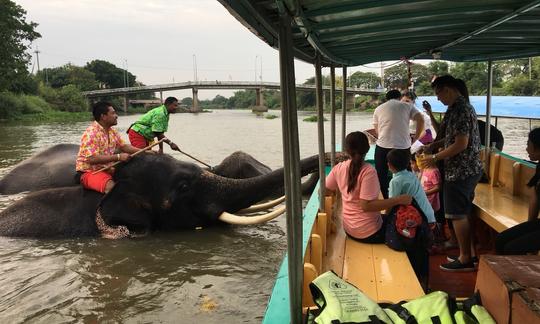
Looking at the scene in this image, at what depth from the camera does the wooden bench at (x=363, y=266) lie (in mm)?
2844

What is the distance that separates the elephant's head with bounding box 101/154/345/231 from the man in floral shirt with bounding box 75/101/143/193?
0.59 feet

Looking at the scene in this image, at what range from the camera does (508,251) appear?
10.1ft

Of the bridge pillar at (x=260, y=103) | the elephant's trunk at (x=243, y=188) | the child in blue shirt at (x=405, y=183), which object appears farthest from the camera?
the bridge pillar at (x=260, y=103)

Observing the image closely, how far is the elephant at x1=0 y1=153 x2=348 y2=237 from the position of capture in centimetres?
596

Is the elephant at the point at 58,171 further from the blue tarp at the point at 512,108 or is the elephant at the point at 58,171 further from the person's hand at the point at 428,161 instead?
the person's hand at the point at 428,161

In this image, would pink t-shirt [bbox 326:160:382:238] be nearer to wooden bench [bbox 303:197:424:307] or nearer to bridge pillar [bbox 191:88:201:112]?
wooden bench [bbox 303:197:424:307]

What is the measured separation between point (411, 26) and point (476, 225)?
8.98 ft

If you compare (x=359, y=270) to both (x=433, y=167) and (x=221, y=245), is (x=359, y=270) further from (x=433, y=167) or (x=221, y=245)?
(x=221, y=245)

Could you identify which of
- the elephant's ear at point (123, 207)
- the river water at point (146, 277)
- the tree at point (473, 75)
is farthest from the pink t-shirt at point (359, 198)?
the tree at point (473, 75)

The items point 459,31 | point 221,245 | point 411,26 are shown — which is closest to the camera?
point 411,26

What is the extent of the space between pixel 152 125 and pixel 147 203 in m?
2.10

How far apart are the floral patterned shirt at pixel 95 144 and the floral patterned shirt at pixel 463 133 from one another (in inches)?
168

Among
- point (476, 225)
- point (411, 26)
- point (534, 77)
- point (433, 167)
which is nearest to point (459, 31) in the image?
point (411, 26)

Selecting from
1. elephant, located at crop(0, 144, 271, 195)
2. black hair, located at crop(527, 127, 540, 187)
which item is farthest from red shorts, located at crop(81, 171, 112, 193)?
black hair, located at crop(527, 127, 540, 187)
